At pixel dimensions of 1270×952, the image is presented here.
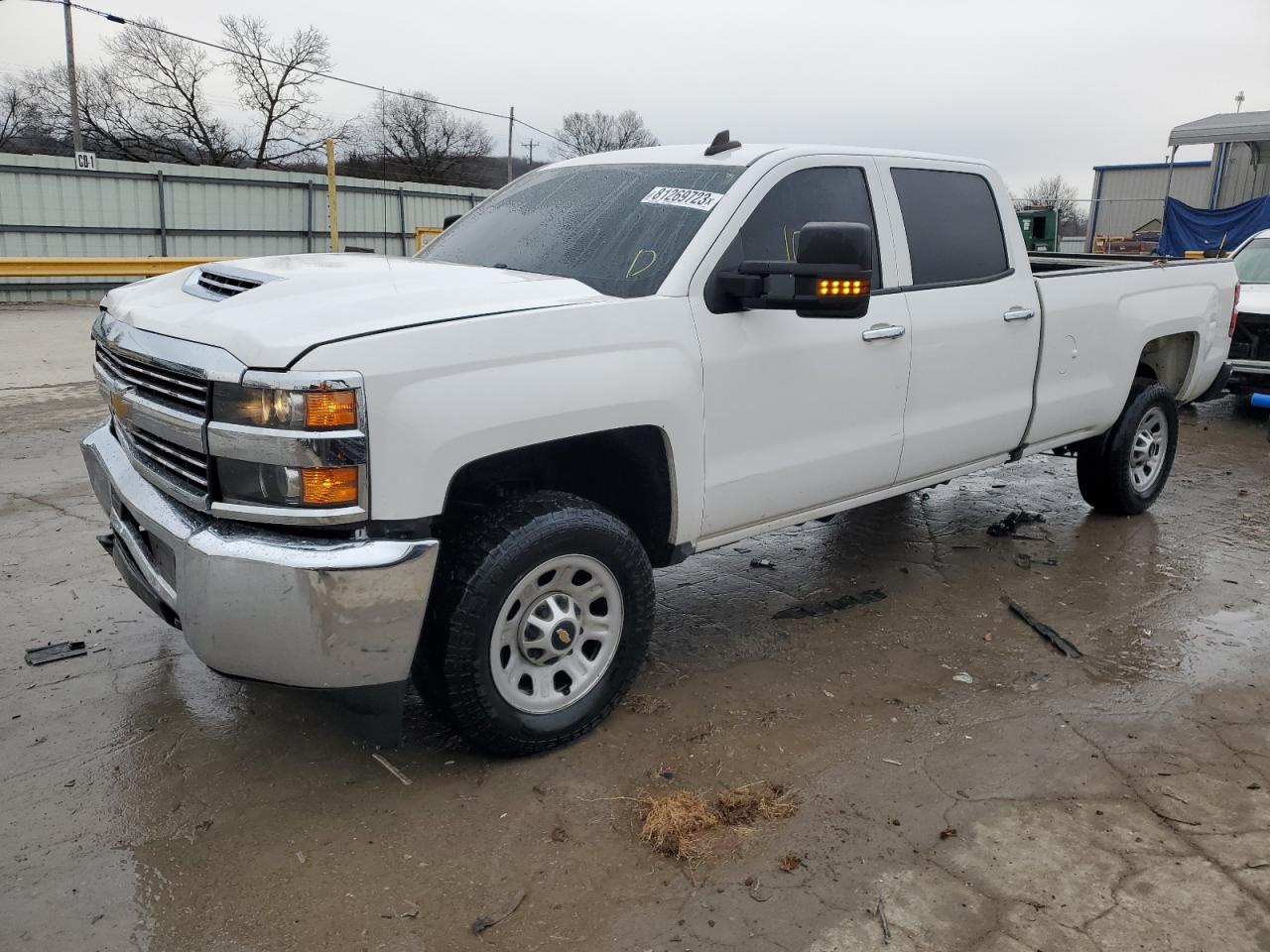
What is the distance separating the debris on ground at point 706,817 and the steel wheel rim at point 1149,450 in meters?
3.98

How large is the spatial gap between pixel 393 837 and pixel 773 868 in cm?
110

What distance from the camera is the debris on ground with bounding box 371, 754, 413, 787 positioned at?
10.7ft

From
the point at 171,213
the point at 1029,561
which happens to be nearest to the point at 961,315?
the point at 1029,561

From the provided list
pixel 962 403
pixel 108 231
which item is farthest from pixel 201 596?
pixel 108 231

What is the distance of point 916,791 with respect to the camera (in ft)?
10.6

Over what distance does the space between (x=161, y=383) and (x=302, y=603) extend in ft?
3.01

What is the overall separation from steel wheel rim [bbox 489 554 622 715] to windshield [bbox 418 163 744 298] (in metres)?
1.00

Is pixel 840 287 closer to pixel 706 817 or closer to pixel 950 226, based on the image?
pixel 950 226

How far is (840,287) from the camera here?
11.0 feet

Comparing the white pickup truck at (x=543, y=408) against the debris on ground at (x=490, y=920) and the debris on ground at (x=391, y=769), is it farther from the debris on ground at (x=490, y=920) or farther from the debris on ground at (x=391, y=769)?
the debris on ground at (x=490, y=920)

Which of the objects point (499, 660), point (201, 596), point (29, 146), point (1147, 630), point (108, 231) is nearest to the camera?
point (201, 596)

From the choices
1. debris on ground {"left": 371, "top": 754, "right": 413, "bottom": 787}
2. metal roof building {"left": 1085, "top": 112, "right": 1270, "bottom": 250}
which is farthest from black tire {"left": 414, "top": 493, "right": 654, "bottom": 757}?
metal roof building {"left": 1085, "top": 112, "right": 1270, "bottom": 250}

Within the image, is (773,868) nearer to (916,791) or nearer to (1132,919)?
(916,791)

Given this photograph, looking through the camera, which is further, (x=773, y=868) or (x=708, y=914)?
(x=773, y=868)
